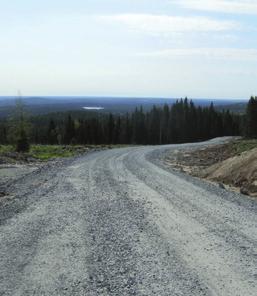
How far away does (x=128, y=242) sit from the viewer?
8445 mm

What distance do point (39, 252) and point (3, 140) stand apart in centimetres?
10970

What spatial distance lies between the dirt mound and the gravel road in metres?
1.78

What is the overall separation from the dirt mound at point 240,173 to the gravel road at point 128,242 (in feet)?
5.84

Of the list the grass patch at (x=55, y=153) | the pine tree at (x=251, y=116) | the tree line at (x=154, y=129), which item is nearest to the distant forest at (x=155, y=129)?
the tree line at (x=154, y=129)

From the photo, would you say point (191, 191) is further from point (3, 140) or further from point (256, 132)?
point (3, 140)

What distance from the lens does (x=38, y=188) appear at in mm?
16422

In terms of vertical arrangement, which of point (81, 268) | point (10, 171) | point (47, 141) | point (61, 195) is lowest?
point (47, 141)

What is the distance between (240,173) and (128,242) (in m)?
11.1

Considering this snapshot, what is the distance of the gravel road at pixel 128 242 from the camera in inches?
242

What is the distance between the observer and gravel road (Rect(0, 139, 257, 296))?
6.15 m

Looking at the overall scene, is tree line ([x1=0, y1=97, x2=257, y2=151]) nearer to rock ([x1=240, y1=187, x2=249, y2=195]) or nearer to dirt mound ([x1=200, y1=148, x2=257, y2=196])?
dirt mound ([x1=200, y1=148, x2=257, y2=196])

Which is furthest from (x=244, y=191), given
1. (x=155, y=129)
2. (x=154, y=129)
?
(x=155, y=129)

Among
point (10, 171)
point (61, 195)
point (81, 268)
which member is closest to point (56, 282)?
point (81, 268)

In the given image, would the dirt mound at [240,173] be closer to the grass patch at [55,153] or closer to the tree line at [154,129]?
the grass patch at [55,153]
